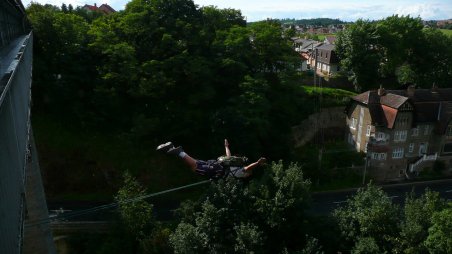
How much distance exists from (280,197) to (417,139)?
872 inches

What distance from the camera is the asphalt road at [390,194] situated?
31984mm

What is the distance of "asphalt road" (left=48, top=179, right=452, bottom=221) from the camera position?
2738 centimetres

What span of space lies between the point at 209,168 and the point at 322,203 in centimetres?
2281

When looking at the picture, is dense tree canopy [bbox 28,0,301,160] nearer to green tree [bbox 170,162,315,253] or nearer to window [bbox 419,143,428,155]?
green tree [bbox 170,162,315,253]

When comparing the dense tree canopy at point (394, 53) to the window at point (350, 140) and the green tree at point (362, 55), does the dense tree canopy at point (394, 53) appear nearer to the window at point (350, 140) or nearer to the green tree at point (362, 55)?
the green tree at point (362, 55)

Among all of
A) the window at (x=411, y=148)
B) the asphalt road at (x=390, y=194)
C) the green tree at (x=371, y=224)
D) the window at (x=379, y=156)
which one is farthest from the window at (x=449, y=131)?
the green tree at (x=371, y=224)

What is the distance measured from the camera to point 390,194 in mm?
35250

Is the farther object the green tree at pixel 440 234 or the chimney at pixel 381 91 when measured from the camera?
the chimney at pixel 381 91

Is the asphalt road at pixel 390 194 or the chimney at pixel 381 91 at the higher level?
the chimney at pixel 381 91

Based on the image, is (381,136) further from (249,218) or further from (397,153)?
(249,218)

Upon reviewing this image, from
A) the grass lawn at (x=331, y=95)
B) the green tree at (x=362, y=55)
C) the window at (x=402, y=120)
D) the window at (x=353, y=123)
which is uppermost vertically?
the green tree at (x=362, y=55)

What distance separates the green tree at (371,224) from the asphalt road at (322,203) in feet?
14.5

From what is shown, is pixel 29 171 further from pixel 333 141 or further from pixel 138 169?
pixel 333 141

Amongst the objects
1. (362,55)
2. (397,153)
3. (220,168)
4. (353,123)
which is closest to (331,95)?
(353,123)
